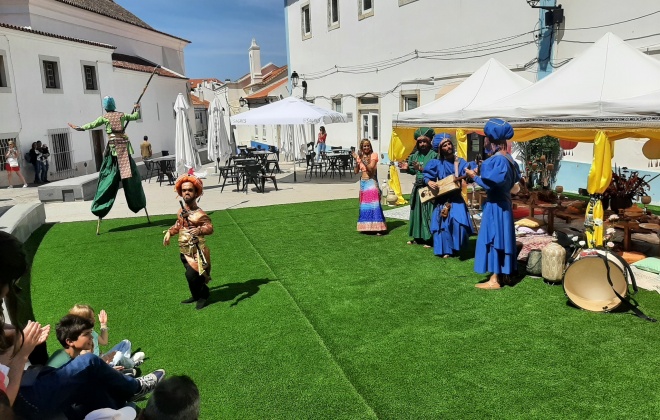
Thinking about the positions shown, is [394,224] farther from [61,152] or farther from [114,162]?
[61,152]

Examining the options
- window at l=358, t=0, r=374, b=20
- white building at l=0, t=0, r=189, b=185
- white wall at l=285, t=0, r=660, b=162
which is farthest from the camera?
window at l=358, t=0, r=374, b=20

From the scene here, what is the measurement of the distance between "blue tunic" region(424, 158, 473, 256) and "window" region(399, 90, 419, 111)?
10.8 m

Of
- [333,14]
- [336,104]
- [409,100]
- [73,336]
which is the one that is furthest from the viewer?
[336,104]

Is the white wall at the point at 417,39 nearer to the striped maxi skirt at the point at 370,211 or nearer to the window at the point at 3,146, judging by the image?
the striped maxi skirt at the point at 370,211

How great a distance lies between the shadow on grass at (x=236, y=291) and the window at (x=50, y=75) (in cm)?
1724

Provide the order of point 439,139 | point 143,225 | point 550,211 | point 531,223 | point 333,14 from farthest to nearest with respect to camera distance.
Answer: point 333,14, point 143,225, point 531,223, point 550,211, point 439,139

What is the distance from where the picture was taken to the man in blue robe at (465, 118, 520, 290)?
534cm

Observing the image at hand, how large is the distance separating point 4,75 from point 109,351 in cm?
1727

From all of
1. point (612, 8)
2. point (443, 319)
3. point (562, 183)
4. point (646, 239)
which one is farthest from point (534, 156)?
point (443, 319)

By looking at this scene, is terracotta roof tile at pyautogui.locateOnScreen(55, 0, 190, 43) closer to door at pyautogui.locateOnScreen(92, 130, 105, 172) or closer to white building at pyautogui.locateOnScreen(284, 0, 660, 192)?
door at pyautogui.locateOnScreen(92, 130, 105, 172)

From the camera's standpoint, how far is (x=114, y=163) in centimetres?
949

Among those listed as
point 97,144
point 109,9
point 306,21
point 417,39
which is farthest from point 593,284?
point 109,9

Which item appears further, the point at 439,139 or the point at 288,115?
the point at 288,115

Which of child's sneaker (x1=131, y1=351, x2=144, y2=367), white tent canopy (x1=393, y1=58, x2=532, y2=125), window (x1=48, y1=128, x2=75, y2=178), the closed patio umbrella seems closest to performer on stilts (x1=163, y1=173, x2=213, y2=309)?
child's sneaker (x1=131, y1=351, x2=144, y2=367)
